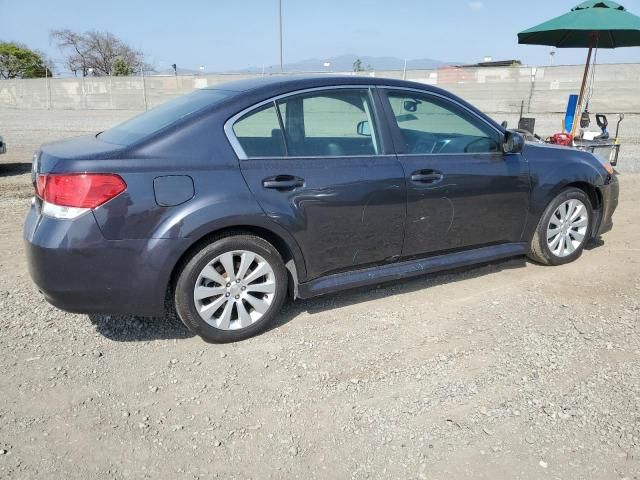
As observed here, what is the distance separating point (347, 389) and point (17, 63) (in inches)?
2336

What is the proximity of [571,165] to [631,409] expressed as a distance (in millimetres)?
2496

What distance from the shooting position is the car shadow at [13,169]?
9.46m

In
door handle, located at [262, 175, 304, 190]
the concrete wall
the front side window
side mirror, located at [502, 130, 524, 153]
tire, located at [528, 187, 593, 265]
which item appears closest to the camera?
door handle, located at [262, 175, 304, 190]

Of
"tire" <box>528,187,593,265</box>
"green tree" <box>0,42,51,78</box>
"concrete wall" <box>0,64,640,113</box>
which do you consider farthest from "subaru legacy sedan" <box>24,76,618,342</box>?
"green tree" <box>0,42,51,78</box>

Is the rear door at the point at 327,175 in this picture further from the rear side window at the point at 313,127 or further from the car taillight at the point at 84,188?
the car taillight at the point at 84,188

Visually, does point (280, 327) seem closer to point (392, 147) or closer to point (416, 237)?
point (416, 237)

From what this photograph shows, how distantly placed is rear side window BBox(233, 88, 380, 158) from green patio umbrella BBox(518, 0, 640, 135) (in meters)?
5.92

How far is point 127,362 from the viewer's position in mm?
3279

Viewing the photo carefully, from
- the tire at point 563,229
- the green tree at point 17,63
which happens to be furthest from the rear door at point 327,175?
the green tree at point 17,63

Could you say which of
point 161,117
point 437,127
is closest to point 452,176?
point 437,127

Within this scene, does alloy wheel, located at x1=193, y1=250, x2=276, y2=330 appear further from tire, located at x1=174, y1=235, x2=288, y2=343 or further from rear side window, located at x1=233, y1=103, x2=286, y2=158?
rear side window, located at x1=233, y1=103, x2=286, y2=158

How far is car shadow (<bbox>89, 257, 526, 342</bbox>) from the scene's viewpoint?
3641 mm

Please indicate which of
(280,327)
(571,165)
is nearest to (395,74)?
(571,165)

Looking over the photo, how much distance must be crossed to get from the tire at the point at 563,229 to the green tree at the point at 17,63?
56365mm
